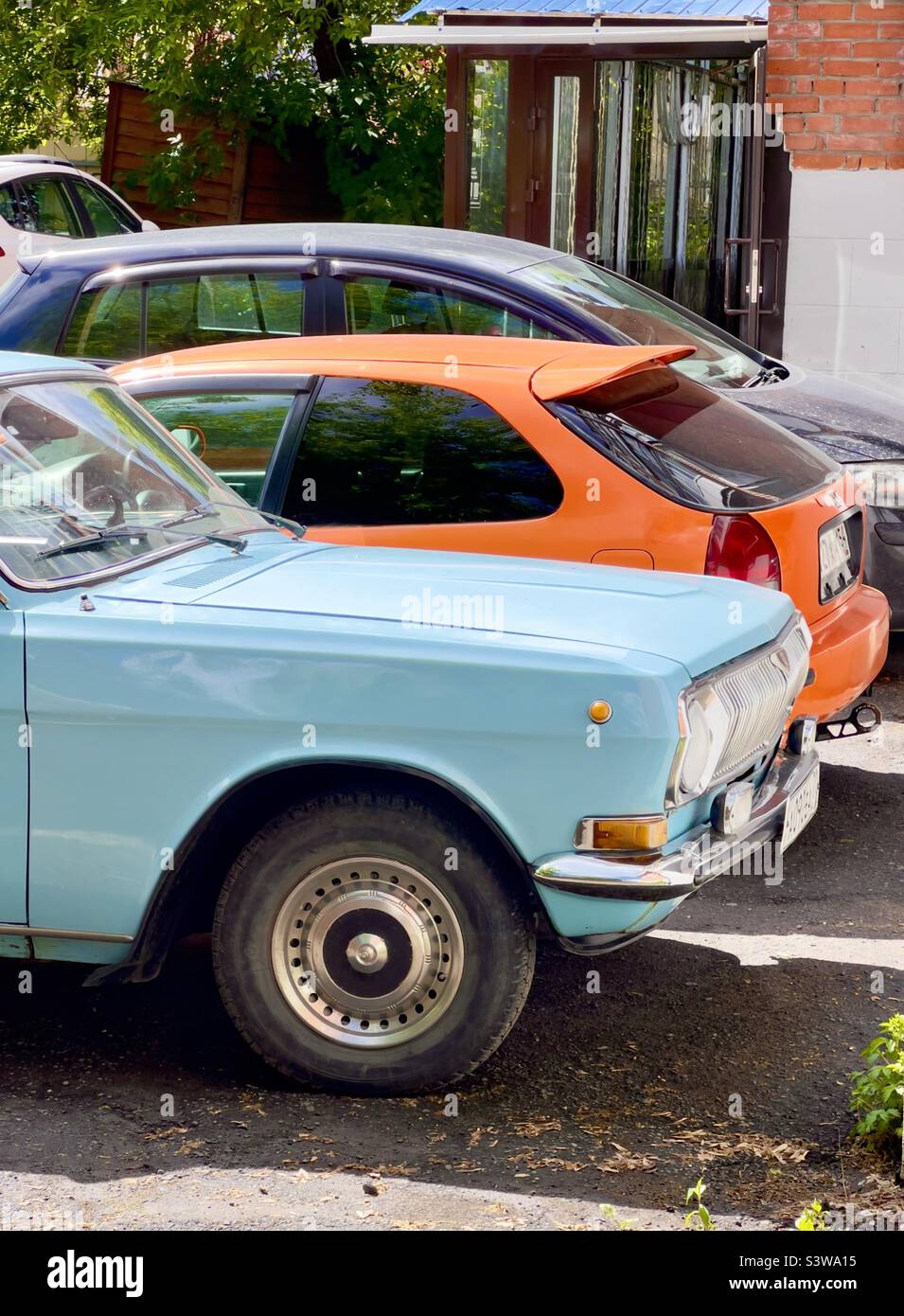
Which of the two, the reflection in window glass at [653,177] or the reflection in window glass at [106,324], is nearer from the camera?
the reflection in window glass at [106,324]

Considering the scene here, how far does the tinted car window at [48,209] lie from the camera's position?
14484mm

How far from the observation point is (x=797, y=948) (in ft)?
17.3

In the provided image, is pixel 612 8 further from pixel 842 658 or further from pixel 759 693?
pixel 759 693

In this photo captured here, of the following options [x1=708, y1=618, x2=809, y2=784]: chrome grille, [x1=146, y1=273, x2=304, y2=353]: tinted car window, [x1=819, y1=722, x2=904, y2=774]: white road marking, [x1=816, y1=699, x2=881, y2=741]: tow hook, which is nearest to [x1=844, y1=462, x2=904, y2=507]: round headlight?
[x1=819, y1=722, x2=904, y2=774]: white road marking

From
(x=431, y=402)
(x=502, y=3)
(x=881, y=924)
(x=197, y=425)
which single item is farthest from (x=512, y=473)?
(x=502, y=3)

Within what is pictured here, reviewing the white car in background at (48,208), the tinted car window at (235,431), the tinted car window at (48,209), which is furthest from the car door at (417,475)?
the tinted car window at (48,209)

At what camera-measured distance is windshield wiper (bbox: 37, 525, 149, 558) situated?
425 cm

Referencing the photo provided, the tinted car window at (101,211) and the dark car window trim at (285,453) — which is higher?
the tinted car window at (101,211)

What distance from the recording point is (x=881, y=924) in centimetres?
547

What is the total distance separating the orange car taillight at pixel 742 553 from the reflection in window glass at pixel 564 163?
351 inches

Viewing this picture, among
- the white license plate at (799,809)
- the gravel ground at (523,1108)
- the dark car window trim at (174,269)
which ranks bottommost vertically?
the gravel ground at (523,1108)

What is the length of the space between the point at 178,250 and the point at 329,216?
12.5 metres

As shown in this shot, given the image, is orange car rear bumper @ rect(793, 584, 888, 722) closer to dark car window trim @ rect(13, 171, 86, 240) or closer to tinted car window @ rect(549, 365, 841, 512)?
tinted car window @ rect(549, 365, 841, 512)

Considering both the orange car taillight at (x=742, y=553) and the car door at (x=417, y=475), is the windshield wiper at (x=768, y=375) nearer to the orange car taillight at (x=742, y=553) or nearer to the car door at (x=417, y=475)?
the orange car taillight at (x=742, y=553)
